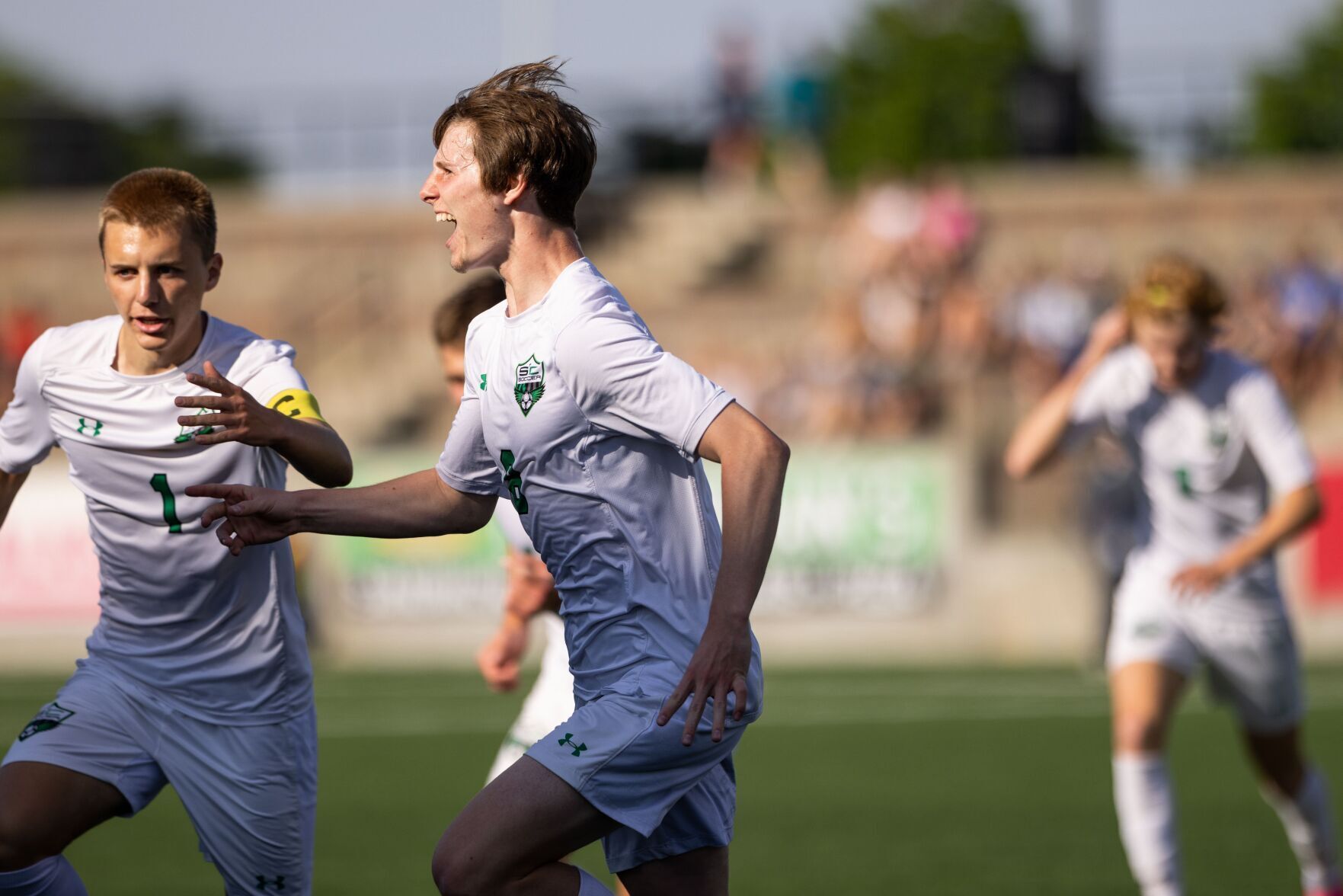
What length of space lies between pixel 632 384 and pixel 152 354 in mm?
1588

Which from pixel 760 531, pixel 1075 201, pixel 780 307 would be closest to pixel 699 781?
pixel 760 531

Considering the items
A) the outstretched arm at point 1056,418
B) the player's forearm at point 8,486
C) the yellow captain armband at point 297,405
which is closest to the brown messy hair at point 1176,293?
the outstretched arm at point 1056,418

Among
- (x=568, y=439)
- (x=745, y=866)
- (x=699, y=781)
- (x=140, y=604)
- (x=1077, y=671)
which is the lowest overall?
(x=1077, y=671)

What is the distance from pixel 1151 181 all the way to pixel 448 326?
63.0 ft

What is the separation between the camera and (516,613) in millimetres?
5922

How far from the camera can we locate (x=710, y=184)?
27859mm

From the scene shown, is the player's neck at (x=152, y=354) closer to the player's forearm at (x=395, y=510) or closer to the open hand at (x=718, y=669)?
the player's forearm at (x=395, y=510)

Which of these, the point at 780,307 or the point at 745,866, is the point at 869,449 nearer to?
the point at 780,307

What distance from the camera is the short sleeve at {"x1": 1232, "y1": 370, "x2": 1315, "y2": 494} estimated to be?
6.97m

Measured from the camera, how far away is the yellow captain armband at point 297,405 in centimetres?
469

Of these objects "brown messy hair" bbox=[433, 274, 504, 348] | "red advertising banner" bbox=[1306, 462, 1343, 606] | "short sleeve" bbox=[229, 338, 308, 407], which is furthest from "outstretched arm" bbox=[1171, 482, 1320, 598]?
"red advertising banner" bbox=[1306, 462, 1343, 606]

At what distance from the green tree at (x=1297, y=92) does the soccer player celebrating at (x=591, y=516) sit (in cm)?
2986

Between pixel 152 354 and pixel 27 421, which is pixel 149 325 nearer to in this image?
pixel 152 354

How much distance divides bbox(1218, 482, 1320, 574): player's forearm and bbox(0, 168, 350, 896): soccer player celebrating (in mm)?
3587
